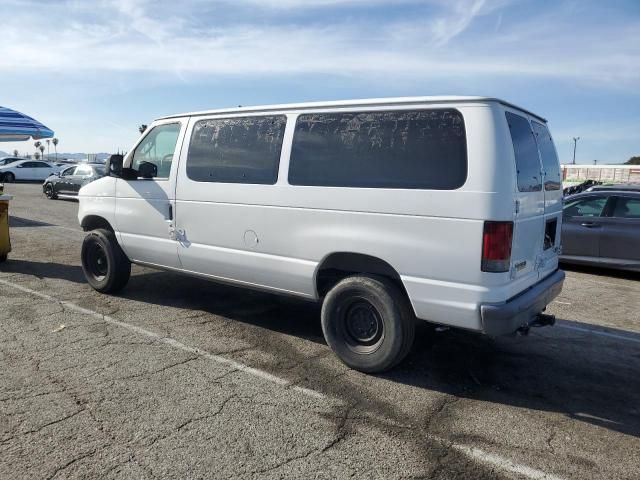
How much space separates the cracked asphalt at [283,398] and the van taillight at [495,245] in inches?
41.3

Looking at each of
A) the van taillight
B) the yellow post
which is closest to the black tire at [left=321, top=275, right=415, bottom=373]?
the van taillight

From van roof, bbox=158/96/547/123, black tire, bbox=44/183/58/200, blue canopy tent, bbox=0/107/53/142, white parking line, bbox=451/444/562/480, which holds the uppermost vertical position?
blue canopy tent, bbox=0/107/53/142

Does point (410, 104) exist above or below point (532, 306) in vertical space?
above

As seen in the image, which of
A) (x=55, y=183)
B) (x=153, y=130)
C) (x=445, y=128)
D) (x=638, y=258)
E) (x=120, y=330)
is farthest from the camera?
(x=55, y=183)

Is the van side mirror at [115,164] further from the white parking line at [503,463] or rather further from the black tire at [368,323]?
the white parking line at [503,463]

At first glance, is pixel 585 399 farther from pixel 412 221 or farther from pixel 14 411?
pixel 14 411

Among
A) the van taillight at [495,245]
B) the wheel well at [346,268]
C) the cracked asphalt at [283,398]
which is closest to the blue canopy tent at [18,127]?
the cracked asphalt at [283,398]

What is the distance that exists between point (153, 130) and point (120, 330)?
2286 mm

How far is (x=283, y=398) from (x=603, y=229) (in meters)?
7.32

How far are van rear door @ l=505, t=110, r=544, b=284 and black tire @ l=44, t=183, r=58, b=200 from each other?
2155 centimetres

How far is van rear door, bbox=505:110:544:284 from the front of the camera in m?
3.86

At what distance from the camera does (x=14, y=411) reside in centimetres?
351

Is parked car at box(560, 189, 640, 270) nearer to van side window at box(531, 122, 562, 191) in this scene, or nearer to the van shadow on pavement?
the van shadow on pavement

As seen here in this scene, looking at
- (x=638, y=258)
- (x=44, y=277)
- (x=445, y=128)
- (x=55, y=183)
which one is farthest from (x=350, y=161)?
(x=55, y=183)
